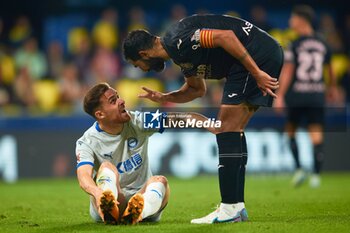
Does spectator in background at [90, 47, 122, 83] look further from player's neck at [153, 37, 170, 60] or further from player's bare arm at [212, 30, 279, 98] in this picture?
player's bare arm at [212, 30, 279, 98]

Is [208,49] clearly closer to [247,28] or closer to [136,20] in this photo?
[247,28]

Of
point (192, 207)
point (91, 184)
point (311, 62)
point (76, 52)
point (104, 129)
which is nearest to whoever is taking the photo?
point (91, 184)

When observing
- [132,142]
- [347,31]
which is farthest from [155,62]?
[347,31]

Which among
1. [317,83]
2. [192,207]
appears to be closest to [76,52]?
[317,83]

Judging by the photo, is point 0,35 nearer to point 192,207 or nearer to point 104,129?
point 192,207

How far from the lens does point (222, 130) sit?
671 cm

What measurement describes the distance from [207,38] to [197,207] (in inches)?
101

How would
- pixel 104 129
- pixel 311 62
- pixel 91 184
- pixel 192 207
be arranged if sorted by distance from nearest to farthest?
pixel 91 184
pixel 104 129
pixel 192 207
pixel 311 62

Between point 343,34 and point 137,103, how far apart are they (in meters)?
4.88

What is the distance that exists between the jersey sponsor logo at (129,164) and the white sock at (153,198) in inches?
10.8

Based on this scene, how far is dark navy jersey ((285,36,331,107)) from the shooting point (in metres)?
12.0

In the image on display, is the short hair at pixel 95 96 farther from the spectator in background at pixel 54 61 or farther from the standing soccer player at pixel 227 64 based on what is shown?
the spectator in background at pixel 54 61

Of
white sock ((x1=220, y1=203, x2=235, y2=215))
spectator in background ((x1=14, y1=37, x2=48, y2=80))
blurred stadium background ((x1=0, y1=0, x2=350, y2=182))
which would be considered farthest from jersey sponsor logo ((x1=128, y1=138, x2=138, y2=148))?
spectator in background ((x1=14, y1=37, x2=48, y2=80))

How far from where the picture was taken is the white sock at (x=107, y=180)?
631 cm
